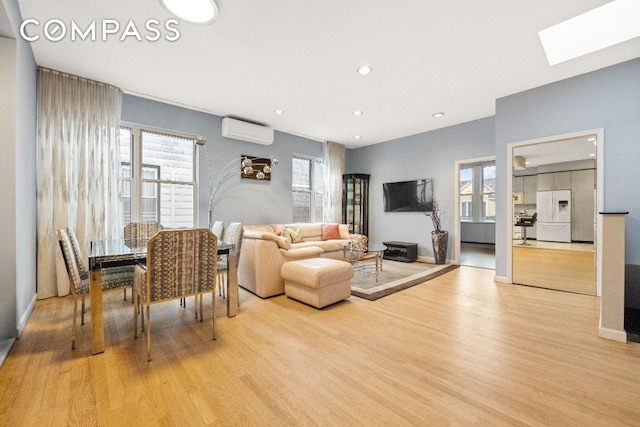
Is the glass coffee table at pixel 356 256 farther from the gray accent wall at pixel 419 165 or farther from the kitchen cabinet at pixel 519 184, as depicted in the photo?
the kitchen cabinet at pixel 519 184

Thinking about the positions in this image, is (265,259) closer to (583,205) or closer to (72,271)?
(72,271)

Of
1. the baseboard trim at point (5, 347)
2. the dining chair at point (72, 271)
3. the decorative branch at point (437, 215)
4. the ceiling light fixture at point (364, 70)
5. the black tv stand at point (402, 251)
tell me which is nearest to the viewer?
the baseboard trim at point (5, 347)

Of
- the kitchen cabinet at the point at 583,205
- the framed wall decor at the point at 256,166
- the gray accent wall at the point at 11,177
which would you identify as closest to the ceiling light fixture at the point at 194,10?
the gray accent wall at the point at 11,177

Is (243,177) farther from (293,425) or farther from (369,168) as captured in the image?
(293,425)

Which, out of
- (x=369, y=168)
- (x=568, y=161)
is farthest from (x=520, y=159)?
(x=369, y=168)

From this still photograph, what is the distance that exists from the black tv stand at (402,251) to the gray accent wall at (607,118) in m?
2.75

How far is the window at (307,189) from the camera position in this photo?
20.2 feet

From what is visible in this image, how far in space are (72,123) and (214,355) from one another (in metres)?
3.57

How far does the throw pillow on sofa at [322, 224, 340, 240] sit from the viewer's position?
19.2 ft

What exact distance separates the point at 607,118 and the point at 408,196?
3314 millimetres

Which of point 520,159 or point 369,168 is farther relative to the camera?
point 520,159

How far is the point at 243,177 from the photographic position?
201 inches

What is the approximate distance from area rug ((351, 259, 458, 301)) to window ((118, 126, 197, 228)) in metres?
3.07

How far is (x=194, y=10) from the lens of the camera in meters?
2.22
